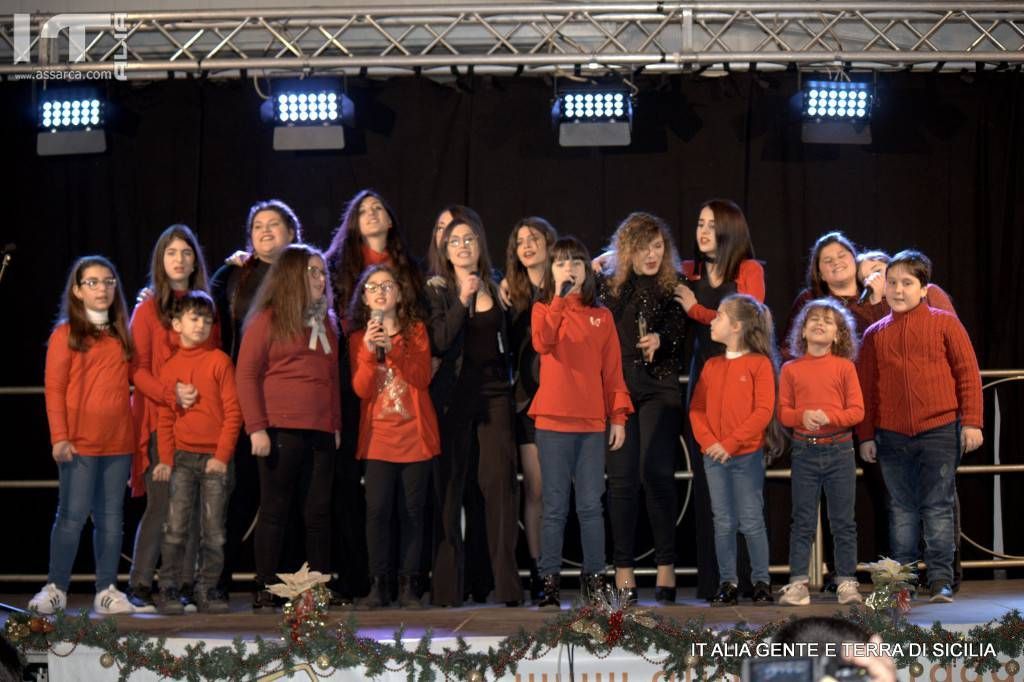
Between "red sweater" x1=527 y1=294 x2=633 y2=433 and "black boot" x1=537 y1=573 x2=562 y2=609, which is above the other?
"red sweater" x1=527 y1=294 x2=633 y2=433

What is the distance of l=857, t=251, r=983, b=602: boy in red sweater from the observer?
5.28 metres

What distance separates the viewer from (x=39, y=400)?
674 centimetres

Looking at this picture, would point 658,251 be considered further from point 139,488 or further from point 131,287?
point 131,287

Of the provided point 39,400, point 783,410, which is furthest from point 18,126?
point 783,410

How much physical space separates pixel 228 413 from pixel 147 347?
1.70 feet

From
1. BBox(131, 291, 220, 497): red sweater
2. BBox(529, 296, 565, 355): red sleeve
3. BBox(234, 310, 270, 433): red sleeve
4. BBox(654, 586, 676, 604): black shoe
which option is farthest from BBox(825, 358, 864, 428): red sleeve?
BBox(131, 291, 220, 497): red sweater

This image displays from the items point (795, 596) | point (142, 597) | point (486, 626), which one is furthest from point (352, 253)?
point (795, 596)

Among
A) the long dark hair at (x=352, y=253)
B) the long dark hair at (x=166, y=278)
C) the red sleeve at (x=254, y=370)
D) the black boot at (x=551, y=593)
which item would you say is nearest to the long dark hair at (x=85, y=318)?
the long dark hair at (x=166, y=278)

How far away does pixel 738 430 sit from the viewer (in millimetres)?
4996

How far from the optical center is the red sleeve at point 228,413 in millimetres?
5129

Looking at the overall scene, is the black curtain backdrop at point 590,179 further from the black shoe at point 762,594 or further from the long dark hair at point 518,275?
the black shoe at point 762,594

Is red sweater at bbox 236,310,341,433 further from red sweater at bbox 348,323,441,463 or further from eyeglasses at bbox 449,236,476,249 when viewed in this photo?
eyeglasses at bbox 449,236,476,249

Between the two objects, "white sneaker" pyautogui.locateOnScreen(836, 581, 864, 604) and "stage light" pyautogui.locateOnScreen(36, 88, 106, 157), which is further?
"stage light" pyautogui.locateOnScreen(36, 88, 106, 157)

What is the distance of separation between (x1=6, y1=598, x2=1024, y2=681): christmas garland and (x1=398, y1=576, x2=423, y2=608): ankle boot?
894 mm
